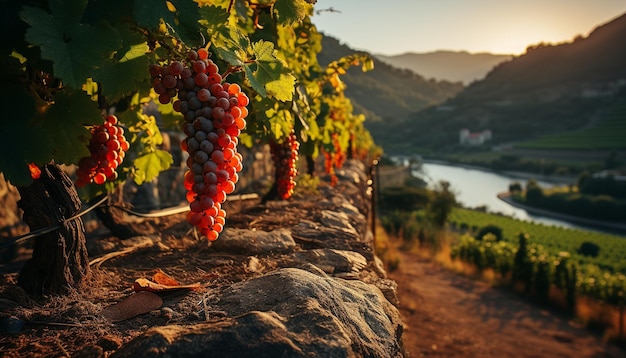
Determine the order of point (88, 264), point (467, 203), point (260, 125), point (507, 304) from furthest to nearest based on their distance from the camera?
point (467, 203) → point (507, 304) → point (260, 125) → point (88, 264)

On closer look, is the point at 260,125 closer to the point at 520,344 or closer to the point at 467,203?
the point at 520,344

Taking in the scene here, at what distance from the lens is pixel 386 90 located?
498 ft

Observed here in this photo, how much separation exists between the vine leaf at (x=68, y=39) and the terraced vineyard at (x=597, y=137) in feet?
322

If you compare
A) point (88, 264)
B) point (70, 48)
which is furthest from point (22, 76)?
point (88, 264)

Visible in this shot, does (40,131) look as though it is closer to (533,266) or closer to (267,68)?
(267,68)

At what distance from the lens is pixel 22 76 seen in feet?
6.29

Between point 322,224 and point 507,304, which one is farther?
point 507,304

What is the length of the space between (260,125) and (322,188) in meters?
3.81

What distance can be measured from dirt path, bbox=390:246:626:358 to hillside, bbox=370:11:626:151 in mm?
100128

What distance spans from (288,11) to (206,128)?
1.03 meters

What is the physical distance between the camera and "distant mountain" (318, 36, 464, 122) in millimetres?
119038

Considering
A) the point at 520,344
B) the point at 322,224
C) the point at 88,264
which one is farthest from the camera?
the point at 520,344

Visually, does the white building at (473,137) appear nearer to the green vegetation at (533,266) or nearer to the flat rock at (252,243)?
the green vegetation at (533,266)

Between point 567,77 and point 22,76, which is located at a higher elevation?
point 567,77
